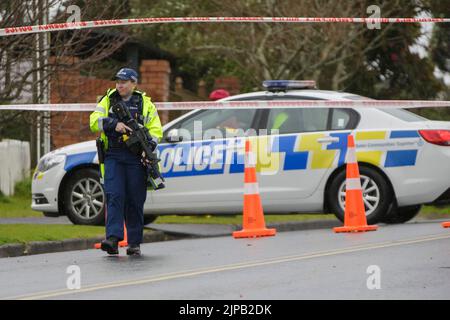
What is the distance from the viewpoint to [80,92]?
21.1 metres

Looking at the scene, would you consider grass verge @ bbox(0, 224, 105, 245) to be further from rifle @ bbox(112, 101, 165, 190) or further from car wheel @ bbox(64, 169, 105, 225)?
rifle @ bbox(112, 101, 165, 190)

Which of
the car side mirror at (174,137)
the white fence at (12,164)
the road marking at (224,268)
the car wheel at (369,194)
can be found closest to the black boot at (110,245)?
the road marking at (224,268)

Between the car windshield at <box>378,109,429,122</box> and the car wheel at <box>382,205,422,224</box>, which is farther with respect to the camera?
the car wheel at <box>382,205,422,224</box>

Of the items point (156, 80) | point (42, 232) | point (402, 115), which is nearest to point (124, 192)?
point (42, 232)

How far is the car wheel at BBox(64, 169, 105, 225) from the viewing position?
15.9 m

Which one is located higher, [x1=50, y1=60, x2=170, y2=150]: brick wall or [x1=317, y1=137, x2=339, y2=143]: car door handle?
[x1=50, y1=60, x2=170, y2=150]: brick wall

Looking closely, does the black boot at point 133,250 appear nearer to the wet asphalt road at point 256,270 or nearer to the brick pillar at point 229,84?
the wet asphalt road at point 256,270

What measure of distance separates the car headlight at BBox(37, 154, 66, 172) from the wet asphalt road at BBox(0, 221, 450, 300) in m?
2.53

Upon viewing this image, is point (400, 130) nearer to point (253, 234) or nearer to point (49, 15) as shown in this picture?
point (253, 234)

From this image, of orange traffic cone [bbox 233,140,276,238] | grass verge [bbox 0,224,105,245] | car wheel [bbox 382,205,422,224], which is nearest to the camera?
grass verge [bbox 0,224,105,245]

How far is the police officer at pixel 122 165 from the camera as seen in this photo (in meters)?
12.3

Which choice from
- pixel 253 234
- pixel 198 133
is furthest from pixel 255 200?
pixel 198 133

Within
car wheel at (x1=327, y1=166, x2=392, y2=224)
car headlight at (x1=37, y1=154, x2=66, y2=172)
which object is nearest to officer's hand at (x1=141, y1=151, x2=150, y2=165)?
car wheel at (x1=327, y1=166, x2=392, y2=224)
